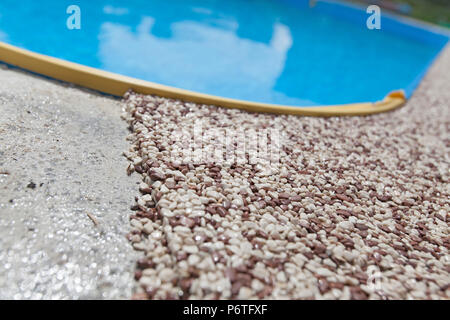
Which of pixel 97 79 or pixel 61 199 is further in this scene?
pixel 97 79

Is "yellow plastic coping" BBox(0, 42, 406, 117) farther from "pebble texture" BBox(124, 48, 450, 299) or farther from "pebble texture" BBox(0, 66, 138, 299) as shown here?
"pebble texture" BBox(0, 66, 138, 299)

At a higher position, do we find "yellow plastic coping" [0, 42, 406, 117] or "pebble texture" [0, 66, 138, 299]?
"yellow plastic coping" [0, 42, 406, 117]

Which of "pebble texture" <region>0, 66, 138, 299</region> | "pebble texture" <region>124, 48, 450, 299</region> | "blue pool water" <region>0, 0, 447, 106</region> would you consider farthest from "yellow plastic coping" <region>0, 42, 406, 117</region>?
"blue pool water" <region>0, 0, 447, 106</region>

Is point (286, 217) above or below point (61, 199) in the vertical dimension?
below

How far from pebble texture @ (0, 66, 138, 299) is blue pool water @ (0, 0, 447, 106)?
2.29 metres

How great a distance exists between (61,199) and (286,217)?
1460 millimetres

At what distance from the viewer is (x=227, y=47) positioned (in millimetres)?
7160

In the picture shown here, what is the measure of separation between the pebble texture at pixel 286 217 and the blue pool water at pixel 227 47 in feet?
7.16

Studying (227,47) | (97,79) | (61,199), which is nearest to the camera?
(61,199)

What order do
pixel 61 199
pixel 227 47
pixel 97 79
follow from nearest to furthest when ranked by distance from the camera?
pixel 61 199 → pixel 97 79 → pixel 227 47

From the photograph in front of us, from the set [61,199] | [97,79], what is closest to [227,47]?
[97,79]

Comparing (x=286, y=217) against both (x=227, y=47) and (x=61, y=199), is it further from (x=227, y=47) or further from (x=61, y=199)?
(x=227, y=47)

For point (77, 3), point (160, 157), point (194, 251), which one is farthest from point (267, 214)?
point (77, 3)

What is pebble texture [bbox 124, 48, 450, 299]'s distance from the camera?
6.61ft
